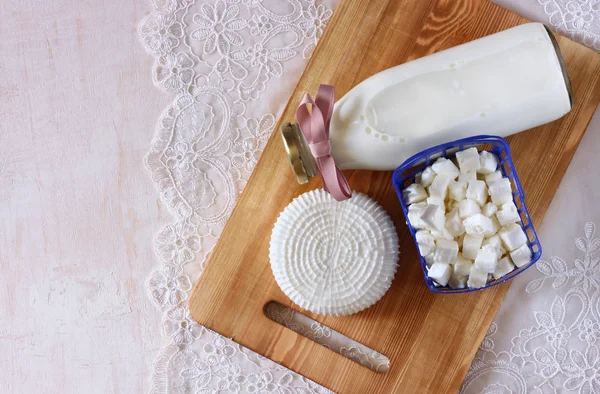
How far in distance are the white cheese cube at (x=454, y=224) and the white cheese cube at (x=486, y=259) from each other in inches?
1.4

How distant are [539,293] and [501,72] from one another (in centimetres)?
37

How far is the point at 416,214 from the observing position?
2.38ft

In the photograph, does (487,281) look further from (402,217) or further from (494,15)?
(494,15)

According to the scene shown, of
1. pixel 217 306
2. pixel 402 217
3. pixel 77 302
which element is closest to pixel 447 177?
pixel 402 217

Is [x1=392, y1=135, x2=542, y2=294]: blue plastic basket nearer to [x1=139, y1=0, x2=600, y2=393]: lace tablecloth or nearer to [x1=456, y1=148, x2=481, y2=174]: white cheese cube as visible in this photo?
[x1=456, y1=148, x2=481, y2=174]: white cheese cube

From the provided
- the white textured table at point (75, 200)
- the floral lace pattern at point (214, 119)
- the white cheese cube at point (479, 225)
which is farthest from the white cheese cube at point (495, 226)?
the white textured table at point (75, 200)

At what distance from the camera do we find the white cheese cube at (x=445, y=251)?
2.33 feet

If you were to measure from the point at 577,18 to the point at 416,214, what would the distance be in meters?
0.43

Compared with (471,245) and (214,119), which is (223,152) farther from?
(471,245)

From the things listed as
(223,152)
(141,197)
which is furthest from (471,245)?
(141,197)

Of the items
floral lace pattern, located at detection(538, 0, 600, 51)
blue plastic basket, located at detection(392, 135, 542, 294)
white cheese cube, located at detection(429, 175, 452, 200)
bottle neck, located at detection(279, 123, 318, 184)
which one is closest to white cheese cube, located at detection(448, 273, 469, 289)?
blue plastic basket, located at detection(392, 135, 542, 294)

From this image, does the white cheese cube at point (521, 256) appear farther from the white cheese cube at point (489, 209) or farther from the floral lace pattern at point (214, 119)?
the floral lace pattern at point (214, 119)

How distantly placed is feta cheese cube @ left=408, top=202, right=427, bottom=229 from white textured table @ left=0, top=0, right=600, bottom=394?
0.82 feet

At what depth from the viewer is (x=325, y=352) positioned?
2.73 ft
